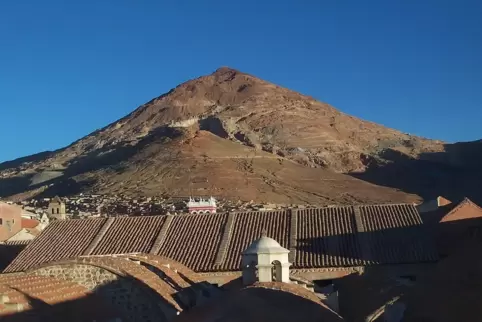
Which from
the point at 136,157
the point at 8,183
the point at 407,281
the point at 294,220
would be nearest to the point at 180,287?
the point at 407,281

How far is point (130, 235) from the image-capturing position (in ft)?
83.3

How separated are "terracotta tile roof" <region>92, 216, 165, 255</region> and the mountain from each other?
3913 centimetres

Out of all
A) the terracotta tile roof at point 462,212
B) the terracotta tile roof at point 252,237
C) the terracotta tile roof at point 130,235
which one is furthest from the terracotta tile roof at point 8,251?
the terracotta tile roof at point 462,212

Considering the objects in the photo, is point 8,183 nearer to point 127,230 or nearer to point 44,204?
point 44,204

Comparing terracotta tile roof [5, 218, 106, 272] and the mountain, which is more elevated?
the mountain

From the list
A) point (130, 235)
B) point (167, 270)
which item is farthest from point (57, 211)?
point (167, 270)

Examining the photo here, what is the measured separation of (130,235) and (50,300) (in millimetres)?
11825

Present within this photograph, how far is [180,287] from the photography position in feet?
55.2

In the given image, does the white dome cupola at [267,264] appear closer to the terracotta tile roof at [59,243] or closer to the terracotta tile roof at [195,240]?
the terracotta tile roof at [195,240]

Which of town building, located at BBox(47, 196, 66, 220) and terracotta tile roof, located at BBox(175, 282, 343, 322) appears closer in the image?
terracotta tile roof, located at BBox(175, 282, 343, 322)

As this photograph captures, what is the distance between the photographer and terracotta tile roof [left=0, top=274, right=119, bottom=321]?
12562 millimetres

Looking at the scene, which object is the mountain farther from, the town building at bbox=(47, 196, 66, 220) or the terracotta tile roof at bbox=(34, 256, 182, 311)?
the terracotta tile roof at bbox=(34, 256, 182, 311)

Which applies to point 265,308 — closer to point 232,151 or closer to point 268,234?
point 268,234

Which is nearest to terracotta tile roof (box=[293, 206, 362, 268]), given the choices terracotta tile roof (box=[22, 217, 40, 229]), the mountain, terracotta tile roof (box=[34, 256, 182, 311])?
terracotta tile roof (box=[34, 256, 182, 311])
